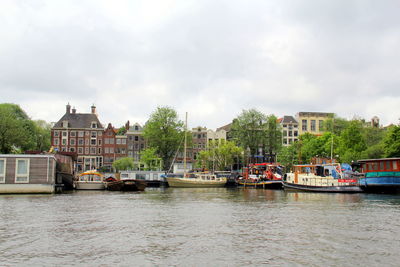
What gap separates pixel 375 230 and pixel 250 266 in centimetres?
1050

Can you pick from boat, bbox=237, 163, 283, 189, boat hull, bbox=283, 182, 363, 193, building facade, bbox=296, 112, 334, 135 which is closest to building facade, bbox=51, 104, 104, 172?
boat, bbox=237, 163, 283, 189

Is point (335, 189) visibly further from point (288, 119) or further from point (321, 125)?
point (288, 119)

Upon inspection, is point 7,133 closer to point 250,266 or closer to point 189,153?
point 189,153

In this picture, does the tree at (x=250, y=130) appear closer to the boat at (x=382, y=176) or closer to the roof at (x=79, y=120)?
the roof at (x=79, y=120)

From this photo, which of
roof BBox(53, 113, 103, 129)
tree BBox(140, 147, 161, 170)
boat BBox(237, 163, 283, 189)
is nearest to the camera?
boat BBox(237, 163, 283, 189)

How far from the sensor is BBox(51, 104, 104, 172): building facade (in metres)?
121

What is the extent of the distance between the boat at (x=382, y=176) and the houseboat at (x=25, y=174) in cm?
3856

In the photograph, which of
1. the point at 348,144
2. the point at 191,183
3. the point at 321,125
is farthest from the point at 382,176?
the point at 321,125

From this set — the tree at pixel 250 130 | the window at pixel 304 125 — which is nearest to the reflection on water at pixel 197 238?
the tree at pixel 250 130

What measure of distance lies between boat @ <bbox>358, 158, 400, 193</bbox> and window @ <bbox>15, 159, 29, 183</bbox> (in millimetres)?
40487

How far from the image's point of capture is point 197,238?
19.6m

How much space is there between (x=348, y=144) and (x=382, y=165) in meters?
30.8

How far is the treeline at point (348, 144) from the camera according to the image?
6643 centimetres

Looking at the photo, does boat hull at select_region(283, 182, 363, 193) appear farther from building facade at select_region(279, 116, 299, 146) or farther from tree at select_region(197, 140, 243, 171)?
building facade at select_region(279, 116, 299, 146)
